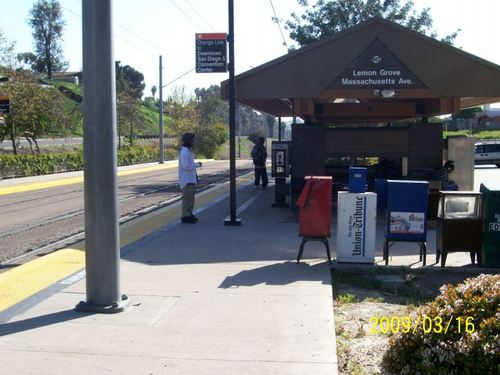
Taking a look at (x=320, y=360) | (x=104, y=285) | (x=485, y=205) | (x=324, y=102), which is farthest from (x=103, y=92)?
(x=324, y=102)

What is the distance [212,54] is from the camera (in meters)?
13.2

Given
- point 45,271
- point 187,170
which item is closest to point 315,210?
point 45,271

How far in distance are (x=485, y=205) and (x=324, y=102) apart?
10540 millimetres

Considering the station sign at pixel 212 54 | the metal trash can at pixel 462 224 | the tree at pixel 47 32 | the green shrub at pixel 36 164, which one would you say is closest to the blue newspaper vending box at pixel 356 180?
the metal trash can at pixel 462 224

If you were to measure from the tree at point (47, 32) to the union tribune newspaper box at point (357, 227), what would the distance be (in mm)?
92981

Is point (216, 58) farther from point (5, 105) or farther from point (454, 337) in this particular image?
point (5, 105)

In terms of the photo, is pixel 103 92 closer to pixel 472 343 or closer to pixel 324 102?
pixel 472 343

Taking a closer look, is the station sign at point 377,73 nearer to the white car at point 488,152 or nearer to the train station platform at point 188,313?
the train station platform at point 188,313

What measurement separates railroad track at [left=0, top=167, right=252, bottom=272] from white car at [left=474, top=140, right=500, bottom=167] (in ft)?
87.7

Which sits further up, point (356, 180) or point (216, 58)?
point (216, 58)

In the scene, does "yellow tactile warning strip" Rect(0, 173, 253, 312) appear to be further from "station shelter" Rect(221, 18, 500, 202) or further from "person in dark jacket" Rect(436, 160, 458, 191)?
"person in dark jacket" Rect(436, 160, 458, 191)

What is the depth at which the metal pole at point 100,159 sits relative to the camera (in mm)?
6293

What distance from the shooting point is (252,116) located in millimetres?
166250

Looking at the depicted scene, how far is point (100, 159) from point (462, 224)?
4.85 m
